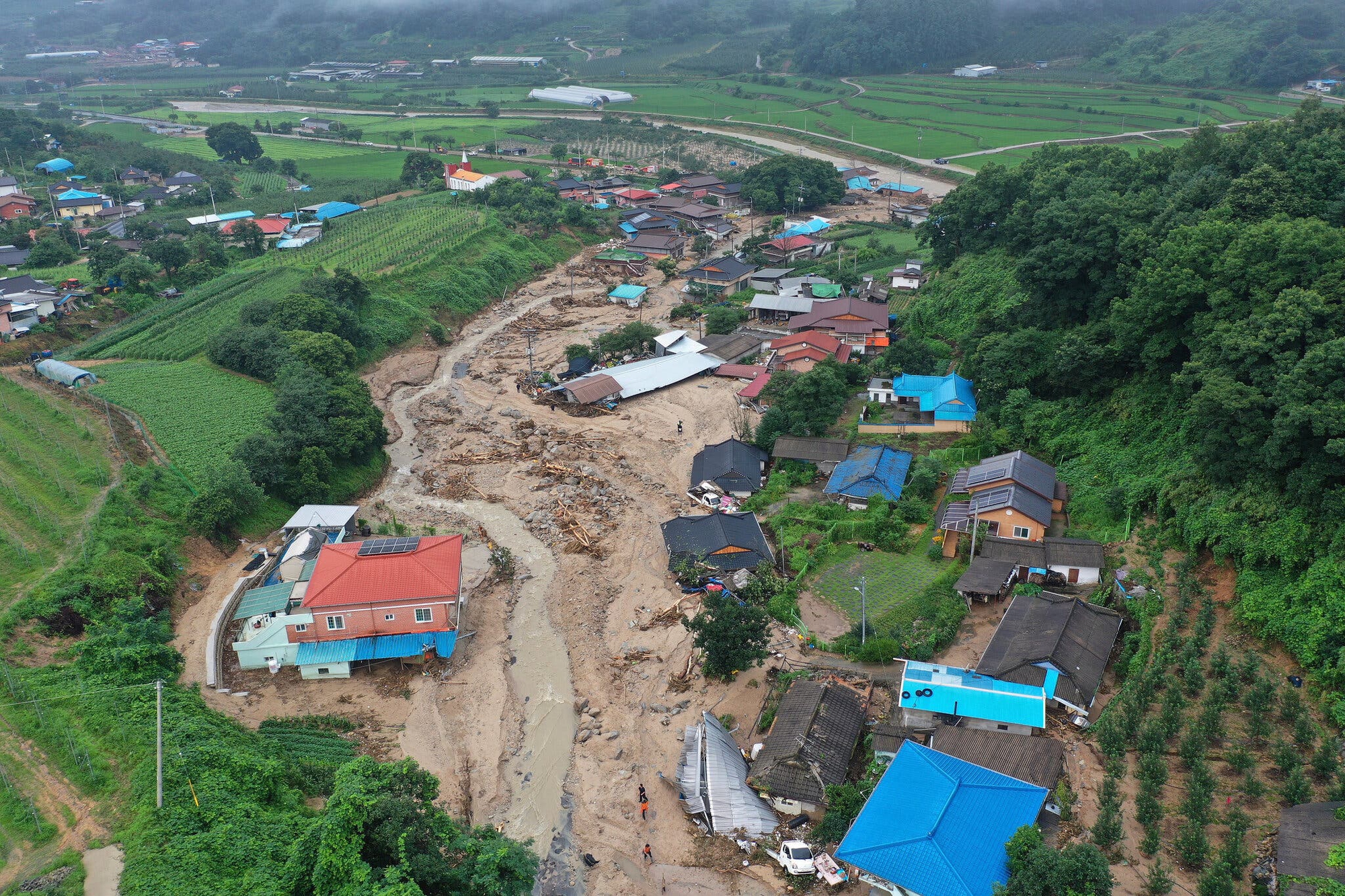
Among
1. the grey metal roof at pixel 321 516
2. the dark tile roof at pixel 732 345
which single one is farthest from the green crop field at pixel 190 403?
the dark tile roof at pixel 732 345

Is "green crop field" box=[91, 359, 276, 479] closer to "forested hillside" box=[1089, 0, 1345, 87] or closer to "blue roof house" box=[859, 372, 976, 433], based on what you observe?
"blue roof house" box=[859, 372, 976, 433]

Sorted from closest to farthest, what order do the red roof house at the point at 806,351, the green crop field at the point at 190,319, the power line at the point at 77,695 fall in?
1. the power line at the point at 77,695
2. the red roof house at the point at 806,351
3. the green crop field at the point at 190,319

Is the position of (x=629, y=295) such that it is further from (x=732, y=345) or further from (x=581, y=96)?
(x=581, y=96)

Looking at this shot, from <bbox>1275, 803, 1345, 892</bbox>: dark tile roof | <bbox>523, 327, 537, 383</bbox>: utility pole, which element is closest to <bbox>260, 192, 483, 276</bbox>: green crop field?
<bbox>523, 327, 537, 383</bbox>: utility pole

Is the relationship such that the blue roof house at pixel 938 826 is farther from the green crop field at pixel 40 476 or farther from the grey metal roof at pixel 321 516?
the green crop field at pixel 40 476

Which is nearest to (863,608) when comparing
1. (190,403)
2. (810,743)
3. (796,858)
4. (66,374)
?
(810,743)
